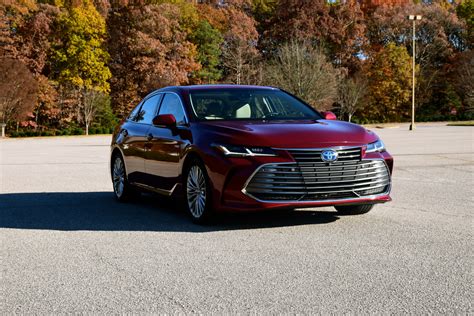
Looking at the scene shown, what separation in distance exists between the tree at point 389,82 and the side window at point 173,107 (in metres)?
66.1

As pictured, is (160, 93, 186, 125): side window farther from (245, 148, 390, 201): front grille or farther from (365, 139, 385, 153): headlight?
(365, 139, 385, 153): headlight

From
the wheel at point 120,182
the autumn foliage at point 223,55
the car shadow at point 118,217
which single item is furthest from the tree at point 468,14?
the car shadow at point 118,217

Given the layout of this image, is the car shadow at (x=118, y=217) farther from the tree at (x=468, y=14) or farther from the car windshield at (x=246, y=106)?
the tree at (x=468, y=14)

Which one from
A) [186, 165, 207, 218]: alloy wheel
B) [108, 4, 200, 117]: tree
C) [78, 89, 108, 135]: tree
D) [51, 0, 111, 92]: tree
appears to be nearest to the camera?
[186, 165, 207, 218]: alloy wheel

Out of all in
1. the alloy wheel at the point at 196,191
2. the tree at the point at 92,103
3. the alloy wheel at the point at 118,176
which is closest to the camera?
the alloy wheel at the point at 196,191

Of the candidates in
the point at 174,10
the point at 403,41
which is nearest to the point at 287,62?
the point at 174,10

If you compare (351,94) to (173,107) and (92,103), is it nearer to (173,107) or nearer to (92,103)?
(92,103)

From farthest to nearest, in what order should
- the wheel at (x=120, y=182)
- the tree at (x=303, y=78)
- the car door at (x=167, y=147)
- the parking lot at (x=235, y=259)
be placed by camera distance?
1. the tree at (x=303, y=78)
2. the wheel at (x=120, y=182)
3. the car door at (x=167, y=147)
4. the parking lot at (x=235, y=259)

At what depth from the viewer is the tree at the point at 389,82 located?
74562mm

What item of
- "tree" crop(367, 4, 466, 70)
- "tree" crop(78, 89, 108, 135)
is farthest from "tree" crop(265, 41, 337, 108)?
"tree" crop(367, 4, 466, 70)

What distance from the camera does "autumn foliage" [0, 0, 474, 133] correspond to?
62125 mm

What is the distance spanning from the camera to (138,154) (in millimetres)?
10023

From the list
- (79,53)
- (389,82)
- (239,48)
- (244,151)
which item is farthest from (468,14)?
(244,151)

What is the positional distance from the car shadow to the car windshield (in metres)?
1.22
